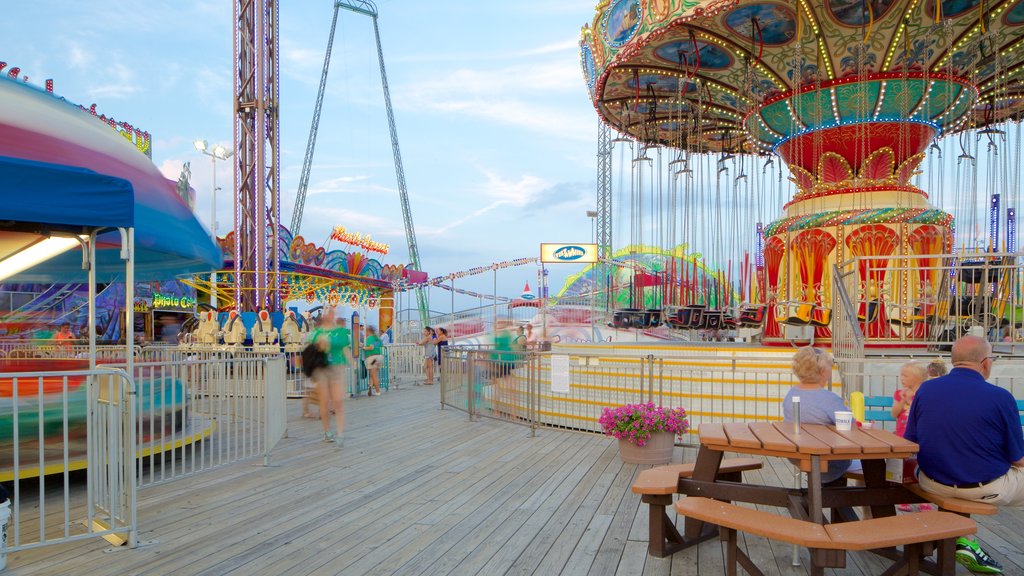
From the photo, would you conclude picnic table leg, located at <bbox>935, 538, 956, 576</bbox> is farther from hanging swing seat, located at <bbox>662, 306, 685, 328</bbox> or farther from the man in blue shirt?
hanging swing seat, located at <bbox>662, 306, 685, 328</bbox>

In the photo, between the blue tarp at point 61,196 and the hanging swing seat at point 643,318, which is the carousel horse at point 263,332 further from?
the blue tarp at point 61,196

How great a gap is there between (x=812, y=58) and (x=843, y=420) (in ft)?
39.5

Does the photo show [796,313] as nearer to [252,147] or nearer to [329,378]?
[329,378]

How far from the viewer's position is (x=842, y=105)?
14.5m

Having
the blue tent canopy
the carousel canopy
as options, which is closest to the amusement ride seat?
the blue tent canopy

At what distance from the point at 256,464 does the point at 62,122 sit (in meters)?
4.03

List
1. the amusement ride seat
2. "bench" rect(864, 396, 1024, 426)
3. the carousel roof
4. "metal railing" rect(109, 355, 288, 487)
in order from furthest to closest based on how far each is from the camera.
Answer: the amusement ride seat → the carousel roof → "metal railing" rect(109, 355, 288, 487) → "bench" rect(864, 396, 1024, 426)

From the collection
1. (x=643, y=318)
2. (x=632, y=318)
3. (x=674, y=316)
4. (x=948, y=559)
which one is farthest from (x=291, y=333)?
(x=948, y=559)

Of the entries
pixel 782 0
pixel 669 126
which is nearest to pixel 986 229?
pixel 669 126

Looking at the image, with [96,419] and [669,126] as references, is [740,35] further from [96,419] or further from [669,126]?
[96,419]

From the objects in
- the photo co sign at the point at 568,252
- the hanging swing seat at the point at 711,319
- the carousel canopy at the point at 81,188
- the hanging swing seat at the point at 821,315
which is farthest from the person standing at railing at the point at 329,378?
the photo co sign at the point at 568,252

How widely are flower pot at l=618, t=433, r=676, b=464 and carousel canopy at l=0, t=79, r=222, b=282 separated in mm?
5042

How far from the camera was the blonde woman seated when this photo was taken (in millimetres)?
4621

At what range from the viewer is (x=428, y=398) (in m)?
14.1
